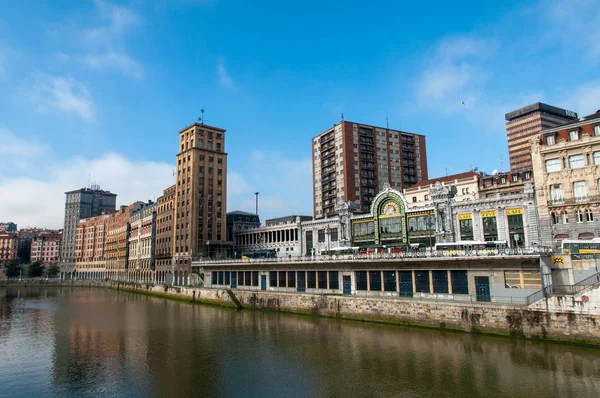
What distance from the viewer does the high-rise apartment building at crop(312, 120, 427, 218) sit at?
12125 centimetres

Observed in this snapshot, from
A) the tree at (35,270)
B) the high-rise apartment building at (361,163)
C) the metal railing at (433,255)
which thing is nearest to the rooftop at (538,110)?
the high-rise apartment building at (361,163)

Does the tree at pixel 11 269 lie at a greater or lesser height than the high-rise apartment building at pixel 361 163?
lesser

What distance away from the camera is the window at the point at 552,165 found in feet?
197

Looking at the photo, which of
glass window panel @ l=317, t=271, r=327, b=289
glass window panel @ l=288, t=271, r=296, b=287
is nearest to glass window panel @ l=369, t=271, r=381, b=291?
glass window panel @ l=317, t=271, r=327, b=289

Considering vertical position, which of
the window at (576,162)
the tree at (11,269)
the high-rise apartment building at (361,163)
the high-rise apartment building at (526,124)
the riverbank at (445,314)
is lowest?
the riverbank at (445,314)

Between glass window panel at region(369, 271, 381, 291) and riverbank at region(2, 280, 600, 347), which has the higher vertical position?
glass window panel at region(369, 271, 381, 291)

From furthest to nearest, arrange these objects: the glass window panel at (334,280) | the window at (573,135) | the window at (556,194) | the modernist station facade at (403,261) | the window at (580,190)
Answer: the glass window panel at (334,280) → the window at (556,194) → the window at (573,135) → the window at (580,190) → the modernist station facade at (403,261)

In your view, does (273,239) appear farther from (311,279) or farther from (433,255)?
→ (433,255)

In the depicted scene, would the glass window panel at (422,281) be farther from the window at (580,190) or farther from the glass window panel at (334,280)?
the window at (580,190)

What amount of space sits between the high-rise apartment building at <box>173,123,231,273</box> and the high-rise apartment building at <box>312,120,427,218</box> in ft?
104

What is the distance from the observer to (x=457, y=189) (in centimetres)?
9269

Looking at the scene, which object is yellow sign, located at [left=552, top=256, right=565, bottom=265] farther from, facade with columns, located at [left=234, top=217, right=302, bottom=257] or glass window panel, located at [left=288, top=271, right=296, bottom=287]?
facade with columns, located at [left=234, top=217, right=302, bottom=257]

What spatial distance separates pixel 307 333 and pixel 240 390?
66.0 ft

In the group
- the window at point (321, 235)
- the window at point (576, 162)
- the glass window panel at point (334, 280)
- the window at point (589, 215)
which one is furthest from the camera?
the window at point (321, 235)
